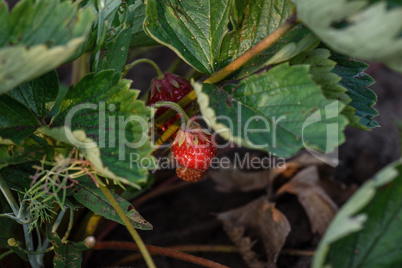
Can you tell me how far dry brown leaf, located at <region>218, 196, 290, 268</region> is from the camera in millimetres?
1085

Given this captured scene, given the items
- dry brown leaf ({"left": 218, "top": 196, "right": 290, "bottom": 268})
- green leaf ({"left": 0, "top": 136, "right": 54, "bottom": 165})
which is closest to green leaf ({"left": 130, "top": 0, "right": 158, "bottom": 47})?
green leaf ({"left": 0, "top": 136, "right": 54, "bottom": 165})

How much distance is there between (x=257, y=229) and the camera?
1157mm

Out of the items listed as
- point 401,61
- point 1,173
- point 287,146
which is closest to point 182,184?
point 1,173

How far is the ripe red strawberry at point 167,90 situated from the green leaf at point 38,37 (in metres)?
0.30

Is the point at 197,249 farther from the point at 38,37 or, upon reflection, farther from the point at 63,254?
the point at 38,37

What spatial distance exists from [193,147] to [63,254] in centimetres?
31

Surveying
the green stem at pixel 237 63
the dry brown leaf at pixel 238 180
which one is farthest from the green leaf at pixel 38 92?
the dry brown leaf at pixel 238 180

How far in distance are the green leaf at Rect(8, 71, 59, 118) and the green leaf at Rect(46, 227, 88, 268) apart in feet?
0.75

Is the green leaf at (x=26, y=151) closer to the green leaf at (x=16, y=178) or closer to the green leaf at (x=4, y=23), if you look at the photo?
the green leaf at (x=16, y=178)

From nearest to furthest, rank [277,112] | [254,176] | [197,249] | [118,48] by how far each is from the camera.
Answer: [277,112] → [118,48] → [197,249] → [254,176]

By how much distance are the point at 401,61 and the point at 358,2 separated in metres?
0.11

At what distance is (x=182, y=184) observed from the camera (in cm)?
134

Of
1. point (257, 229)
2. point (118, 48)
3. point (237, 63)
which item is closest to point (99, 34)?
point (118, 48)

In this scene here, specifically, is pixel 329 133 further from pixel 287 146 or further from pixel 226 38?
pixel 226 38
